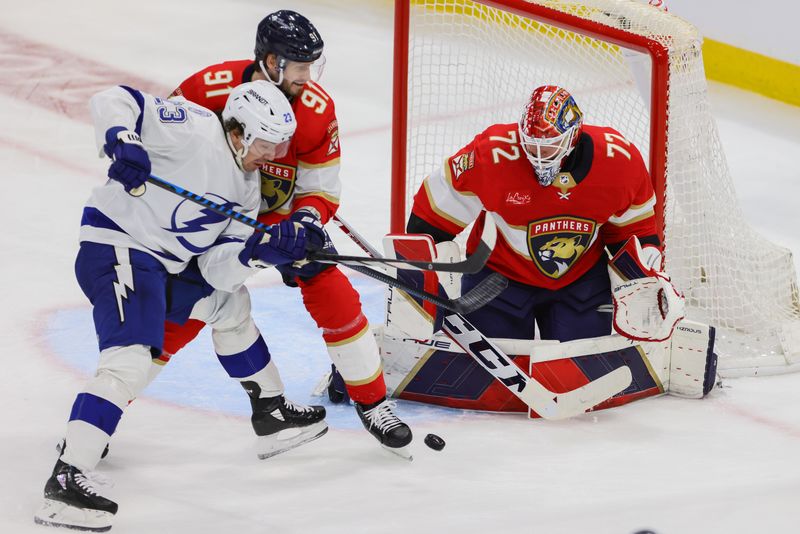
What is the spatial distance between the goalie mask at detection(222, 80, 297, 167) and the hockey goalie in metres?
0.60

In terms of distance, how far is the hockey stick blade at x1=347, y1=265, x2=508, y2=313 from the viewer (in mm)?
3070

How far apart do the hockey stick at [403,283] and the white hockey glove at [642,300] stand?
32 cm

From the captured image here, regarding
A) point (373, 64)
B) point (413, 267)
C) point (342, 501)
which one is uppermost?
point (373, 64)

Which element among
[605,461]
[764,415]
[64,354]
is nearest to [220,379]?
[64,354]

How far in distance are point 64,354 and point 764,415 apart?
1.98 m

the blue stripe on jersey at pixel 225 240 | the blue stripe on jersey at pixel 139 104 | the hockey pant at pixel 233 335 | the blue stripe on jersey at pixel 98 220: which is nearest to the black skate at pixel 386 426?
the hockey pant at pixel 233 335

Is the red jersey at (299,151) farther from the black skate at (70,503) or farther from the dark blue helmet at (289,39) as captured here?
the black skate at (70,503)

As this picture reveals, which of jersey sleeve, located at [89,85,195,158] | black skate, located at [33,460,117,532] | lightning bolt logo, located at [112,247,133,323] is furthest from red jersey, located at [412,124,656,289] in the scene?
black skate, located at [33,460,117,532]

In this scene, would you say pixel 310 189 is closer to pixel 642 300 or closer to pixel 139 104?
pixel 139 104

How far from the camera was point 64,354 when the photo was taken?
371cm

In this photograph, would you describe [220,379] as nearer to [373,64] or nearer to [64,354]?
[64,354]

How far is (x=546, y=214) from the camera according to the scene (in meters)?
3.35

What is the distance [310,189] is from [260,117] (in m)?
0.39

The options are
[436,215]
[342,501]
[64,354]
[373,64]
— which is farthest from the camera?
[373,64]
